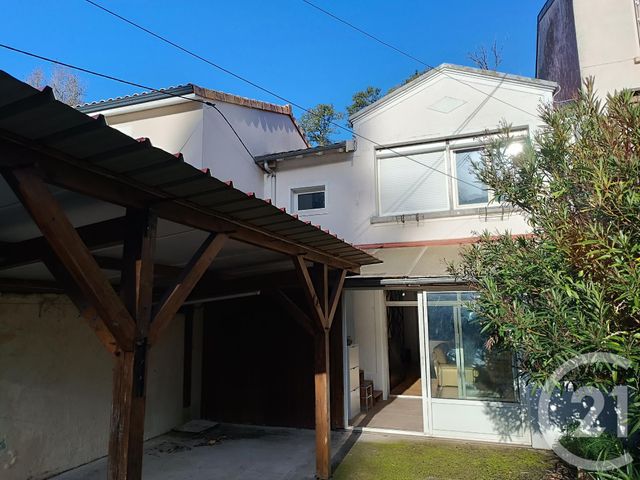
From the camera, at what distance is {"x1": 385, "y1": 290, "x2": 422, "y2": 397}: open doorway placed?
11.8 m

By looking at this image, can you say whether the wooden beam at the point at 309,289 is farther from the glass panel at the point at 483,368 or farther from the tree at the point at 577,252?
the glass panel at the point at 483,368

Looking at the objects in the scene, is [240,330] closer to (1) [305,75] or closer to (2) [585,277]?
(2) [585,277]

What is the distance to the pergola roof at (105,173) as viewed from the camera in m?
2.06

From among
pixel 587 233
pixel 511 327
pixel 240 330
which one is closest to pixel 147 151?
pixel 587 233

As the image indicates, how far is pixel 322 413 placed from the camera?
241 inches

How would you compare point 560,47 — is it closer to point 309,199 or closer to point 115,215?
point 309,199

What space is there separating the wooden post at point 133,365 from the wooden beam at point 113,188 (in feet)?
0.52

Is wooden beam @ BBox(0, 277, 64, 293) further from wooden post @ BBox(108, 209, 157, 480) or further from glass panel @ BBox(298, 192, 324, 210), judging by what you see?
glass panel @ BBox(298, 192, 324, 210)

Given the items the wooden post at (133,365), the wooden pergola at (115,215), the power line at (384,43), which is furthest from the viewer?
the power line at (384,43)

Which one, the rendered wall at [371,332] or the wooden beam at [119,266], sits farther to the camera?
the rendered wall at [371,332]

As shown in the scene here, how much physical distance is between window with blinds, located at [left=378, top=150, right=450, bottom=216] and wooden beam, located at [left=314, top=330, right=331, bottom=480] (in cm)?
454

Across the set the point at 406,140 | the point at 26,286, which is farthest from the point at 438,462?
the point at 406,140

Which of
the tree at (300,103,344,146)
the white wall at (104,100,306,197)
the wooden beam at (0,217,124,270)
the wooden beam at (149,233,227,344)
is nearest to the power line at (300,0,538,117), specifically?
the white wall at (104,100,306,197)

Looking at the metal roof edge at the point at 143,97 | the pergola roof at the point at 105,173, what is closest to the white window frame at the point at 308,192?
the metal roof edge at the point at 143,97
